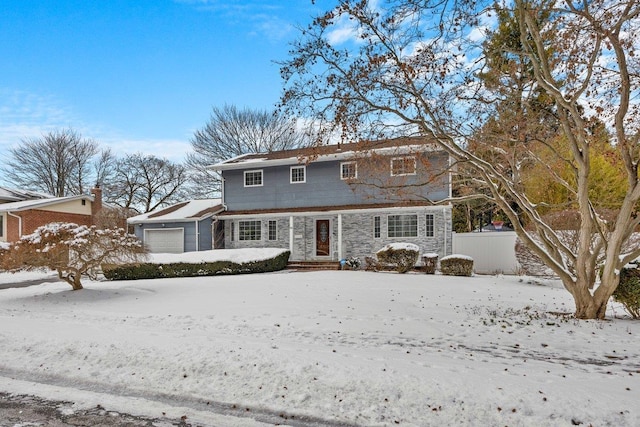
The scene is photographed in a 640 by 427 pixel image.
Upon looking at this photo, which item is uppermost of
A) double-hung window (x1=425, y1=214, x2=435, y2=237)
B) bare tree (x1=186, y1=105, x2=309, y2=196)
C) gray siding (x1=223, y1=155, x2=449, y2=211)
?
bare tree (x1=186, y1=105, x2=309, y2=196)

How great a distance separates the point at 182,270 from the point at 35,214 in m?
14.5

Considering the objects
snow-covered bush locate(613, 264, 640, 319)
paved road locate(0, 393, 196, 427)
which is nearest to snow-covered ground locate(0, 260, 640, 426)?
paved road locate(0, 393, 196, 427)

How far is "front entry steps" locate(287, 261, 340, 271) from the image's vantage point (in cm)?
1721

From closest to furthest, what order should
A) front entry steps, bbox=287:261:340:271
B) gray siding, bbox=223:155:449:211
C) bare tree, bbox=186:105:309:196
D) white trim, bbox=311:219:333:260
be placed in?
front entry steps, bbox=287:261:340:271 → gray siding, bbox=223:155:449:211 → white trim, bbox=311:219:333:260 → bare tree, bbox=186:105:309:196

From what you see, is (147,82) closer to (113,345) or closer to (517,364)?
(113,345)

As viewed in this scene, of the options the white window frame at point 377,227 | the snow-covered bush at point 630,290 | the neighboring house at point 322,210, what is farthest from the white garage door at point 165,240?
the snow-covered bush at point 630,290

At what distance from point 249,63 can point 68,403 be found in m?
10.3

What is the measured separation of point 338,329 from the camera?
7.05 metres

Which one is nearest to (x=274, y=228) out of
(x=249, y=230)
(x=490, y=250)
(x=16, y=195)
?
(x=249, y=230)

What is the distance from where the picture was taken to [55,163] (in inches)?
1385

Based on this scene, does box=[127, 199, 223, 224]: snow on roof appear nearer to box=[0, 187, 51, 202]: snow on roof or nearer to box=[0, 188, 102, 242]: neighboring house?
box=[0, 188, 102, 242]: neighboring house

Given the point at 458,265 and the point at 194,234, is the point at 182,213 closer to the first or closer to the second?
the point at 194,234

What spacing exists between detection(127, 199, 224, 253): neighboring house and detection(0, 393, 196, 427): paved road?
15.2 m

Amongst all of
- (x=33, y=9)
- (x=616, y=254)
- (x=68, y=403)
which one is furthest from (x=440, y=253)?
(x=33, y=9)
